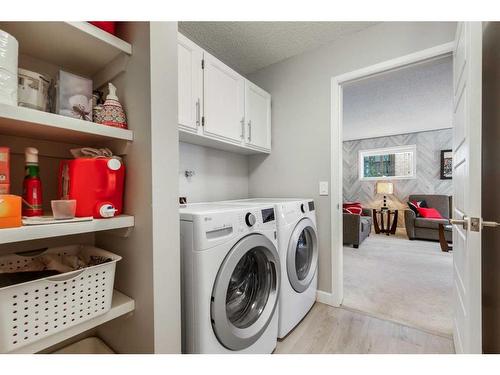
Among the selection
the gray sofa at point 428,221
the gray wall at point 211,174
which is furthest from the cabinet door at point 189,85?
the gray sofa at point 428,221

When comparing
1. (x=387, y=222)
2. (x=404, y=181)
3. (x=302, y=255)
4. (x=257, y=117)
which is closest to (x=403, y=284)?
(x=302, y=255)

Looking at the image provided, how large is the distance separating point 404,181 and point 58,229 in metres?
6.52

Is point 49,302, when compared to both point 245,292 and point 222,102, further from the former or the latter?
point 222,102

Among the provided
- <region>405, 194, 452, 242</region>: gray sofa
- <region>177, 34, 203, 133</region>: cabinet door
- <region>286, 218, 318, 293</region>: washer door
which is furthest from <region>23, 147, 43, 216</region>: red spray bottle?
<region>405, 194, 452, 242</region>: gray sofa

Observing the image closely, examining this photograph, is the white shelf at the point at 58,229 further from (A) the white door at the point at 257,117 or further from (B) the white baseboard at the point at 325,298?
(B) the white baseboard at the point at 325,298

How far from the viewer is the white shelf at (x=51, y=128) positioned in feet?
2.08

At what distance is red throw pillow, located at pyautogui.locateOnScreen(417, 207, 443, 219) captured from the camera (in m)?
4.60

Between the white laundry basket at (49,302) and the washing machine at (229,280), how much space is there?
0.33 meters

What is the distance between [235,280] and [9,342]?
913 mm

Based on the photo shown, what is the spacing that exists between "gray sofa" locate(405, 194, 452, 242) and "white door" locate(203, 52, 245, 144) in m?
4.21

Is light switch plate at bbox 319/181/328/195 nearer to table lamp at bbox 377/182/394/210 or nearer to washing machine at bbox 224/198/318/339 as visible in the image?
washing machine at bbox 224/198/318/339

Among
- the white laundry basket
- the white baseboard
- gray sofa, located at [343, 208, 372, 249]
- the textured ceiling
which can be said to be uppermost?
the textured ceiling

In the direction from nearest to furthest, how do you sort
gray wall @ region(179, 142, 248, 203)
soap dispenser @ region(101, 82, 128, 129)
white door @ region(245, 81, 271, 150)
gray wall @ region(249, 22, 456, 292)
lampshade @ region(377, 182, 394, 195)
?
1. soap dispenser @ region(101, 82, 128, 129)
2. gray wall @ region(249, 22, 456, 292)
3. gray wall @ region(179, 142, 248, 203)
4. white door @ region(245, 81, 271, 150)
5. lampshade @ region(377, 182, 394, 195)
